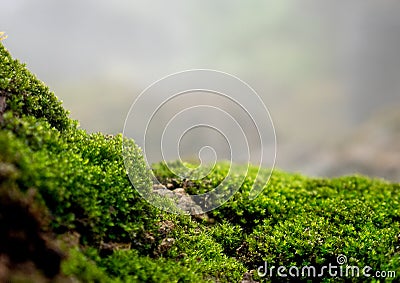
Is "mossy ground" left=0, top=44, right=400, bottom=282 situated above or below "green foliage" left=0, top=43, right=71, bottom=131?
below

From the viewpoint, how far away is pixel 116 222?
14.4ft

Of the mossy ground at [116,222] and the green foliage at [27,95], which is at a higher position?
the green foliage at [27,95]

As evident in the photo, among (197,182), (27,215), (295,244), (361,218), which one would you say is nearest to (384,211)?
(361,218)

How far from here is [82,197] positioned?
4102 mm

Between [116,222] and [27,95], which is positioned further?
[27,95]

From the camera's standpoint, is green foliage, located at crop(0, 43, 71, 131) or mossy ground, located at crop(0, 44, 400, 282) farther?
green foliage, located at crop(0, 43, 71, 131)

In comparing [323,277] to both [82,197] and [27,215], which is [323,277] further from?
[27,215]

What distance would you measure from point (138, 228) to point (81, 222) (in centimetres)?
67

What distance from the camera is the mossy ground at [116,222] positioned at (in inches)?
138

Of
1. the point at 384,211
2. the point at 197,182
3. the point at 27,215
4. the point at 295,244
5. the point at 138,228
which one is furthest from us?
the point at 197,182

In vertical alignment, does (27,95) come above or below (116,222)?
above

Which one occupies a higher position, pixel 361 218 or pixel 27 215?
pixel 361 218

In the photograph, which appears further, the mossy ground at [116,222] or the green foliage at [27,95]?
the green foliage at [27,95]

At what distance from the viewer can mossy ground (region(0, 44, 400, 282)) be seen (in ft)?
11.5
